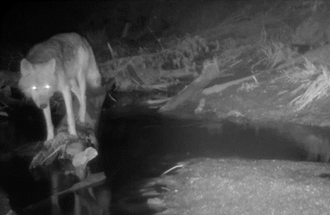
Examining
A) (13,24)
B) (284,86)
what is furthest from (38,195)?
(13,24)

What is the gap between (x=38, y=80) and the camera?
27.7ft

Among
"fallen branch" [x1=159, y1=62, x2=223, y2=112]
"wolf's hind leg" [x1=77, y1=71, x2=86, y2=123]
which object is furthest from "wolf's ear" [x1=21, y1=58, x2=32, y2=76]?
"fallen branch" [x1=159, y1=62, x2=223, y2=112]

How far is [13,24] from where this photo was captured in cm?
2578

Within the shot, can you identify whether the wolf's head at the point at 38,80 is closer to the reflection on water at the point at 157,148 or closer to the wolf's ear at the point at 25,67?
the wolf's ear at the point at 25,67

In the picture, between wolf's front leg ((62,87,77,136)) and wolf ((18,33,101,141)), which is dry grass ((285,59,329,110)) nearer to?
wolf ((18,33,101,141))

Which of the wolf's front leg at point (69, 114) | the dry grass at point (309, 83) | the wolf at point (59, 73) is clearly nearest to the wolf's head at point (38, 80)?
the wolf at point (59, 73)

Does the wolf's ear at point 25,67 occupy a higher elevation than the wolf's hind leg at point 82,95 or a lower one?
higher

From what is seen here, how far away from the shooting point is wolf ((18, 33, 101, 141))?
8.47 metres

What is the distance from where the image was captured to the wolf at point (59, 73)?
847 centimetres

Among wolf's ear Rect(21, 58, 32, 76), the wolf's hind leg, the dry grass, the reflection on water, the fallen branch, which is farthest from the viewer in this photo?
the fallen branch

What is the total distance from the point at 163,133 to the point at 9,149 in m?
3.42

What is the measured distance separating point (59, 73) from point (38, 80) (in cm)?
57

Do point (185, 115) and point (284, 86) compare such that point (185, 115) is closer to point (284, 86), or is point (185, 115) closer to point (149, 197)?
point (284, 86)

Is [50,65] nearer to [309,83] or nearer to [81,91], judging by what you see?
[81,91]
